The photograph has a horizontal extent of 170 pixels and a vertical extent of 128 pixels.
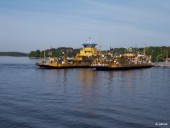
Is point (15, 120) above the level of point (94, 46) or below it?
below

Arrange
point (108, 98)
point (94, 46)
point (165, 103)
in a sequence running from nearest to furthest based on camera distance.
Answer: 1. point (165, 103)
2. point (108, 98)
3. point (94, 46)

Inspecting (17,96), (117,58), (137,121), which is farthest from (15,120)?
(117,58)

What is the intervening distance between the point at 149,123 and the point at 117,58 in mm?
97620

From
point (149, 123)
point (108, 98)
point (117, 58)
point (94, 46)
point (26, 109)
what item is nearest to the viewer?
point (149, 123)

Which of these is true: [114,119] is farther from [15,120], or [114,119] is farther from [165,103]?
[165,103]

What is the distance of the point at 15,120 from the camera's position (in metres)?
27.9

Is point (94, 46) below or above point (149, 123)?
above

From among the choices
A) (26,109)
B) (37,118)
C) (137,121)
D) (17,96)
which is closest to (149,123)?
(137,121)

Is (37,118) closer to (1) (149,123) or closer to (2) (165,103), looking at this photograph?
(1) (149,123)

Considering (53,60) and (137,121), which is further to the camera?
(53,60)

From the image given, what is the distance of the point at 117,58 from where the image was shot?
124688 mm

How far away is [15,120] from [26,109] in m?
4.73

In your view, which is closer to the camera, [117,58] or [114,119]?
[114,119]

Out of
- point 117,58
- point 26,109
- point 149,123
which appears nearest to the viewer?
point 149,123
